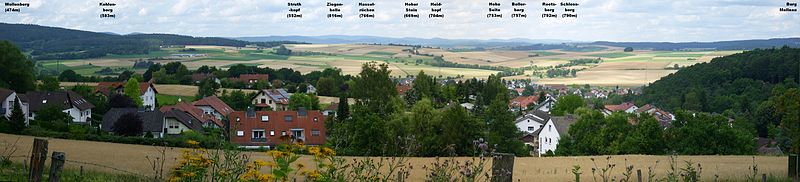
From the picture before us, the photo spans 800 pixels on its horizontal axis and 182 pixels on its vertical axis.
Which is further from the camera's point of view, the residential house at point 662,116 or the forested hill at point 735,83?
the forested hill at point 735,83

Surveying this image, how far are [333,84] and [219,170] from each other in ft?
251

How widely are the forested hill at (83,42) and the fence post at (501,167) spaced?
97.7 meters

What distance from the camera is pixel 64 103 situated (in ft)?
162

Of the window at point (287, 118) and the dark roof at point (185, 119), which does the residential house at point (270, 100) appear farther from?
the window at point (287, 118)

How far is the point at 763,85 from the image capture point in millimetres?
78000

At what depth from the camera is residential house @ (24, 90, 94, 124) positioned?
46719 millimetres

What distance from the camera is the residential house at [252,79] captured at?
3336 inches

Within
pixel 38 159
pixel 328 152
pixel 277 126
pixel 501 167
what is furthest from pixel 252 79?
pixel 328 152

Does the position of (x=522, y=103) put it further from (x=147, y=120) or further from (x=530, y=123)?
(x=147, y=120)

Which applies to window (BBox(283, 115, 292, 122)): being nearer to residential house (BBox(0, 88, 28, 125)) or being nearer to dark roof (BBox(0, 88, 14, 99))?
residential house (BBox(0, 88, 28, 125))

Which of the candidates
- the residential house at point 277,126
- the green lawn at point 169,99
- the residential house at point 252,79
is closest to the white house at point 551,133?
the residential house at point 277,126

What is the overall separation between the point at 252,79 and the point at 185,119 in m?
40.4

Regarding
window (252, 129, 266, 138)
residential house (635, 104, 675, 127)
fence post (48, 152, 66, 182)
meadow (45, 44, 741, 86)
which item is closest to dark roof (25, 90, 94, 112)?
window (252, 129, 266, 138)

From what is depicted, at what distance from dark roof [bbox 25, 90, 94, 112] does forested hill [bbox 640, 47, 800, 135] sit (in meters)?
48.8
